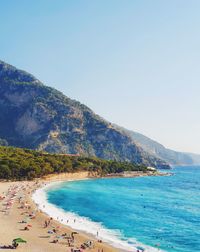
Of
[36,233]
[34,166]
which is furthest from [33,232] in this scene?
[34,166]

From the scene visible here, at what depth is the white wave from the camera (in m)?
49.5

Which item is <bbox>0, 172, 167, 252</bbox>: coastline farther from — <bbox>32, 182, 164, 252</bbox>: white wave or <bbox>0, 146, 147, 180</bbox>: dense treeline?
<bbox>0, 146, 147, 180</bbox>: dense treeline

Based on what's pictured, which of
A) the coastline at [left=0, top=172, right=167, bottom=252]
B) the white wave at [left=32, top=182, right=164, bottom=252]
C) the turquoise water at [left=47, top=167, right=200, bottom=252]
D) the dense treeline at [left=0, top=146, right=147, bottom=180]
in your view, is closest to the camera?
the coastline at [left=0, top=172, right=167, bottom=252]

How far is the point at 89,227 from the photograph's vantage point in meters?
59.6

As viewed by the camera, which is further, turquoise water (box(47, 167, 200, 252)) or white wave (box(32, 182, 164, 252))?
turquoise water (box(47, 167, 200, 252))

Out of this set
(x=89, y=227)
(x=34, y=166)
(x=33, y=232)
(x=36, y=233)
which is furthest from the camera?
(x=34, y=166)

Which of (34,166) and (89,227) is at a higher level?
(34,166)

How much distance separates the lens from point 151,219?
69375 millimetres

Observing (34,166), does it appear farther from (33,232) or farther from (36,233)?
(36,233)

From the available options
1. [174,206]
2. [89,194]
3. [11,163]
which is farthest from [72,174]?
[174,206]

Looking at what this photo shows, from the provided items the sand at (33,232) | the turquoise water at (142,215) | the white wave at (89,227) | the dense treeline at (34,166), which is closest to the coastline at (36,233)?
the sand at (33,232)

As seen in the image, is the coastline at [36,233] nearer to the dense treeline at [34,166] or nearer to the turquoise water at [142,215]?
the turquoise water at [142,215]

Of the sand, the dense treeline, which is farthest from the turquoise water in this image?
the dense treeline

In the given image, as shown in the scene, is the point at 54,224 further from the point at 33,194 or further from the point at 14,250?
the point at 33,194
